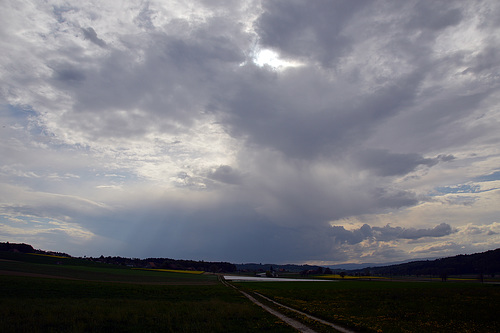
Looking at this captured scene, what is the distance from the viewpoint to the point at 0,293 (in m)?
33.7

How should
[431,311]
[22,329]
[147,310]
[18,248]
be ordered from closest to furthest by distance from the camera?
[22,329] → [147,310] → [431,311] → [18,248]

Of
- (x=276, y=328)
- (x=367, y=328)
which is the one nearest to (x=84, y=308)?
(x=276, y=328)

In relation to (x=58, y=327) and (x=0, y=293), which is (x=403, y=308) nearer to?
(x=58, y=327)

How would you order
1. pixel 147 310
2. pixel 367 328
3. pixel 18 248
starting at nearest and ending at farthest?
pixel 367 328 < pixel 147 310 < pixel 18 248

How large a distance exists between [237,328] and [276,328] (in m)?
2.84

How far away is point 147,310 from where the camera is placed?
2848 cm

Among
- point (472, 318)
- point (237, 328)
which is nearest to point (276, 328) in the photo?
point (237, 328)

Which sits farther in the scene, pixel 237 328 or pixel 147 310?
pixel 147 310

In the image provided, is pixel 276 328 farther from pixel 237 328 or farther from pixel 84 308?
pixel 84 308

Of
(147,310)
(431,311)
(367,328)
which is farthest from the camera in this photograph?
(431,311)

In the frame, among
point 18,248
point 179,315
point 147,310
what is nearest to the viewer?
point 179,315

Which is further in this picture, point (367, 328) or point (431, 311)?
point (431, 311)

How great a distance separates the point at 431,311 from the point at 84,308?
34.2 m

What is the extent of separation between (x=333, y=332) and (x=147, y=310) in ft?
58.1
